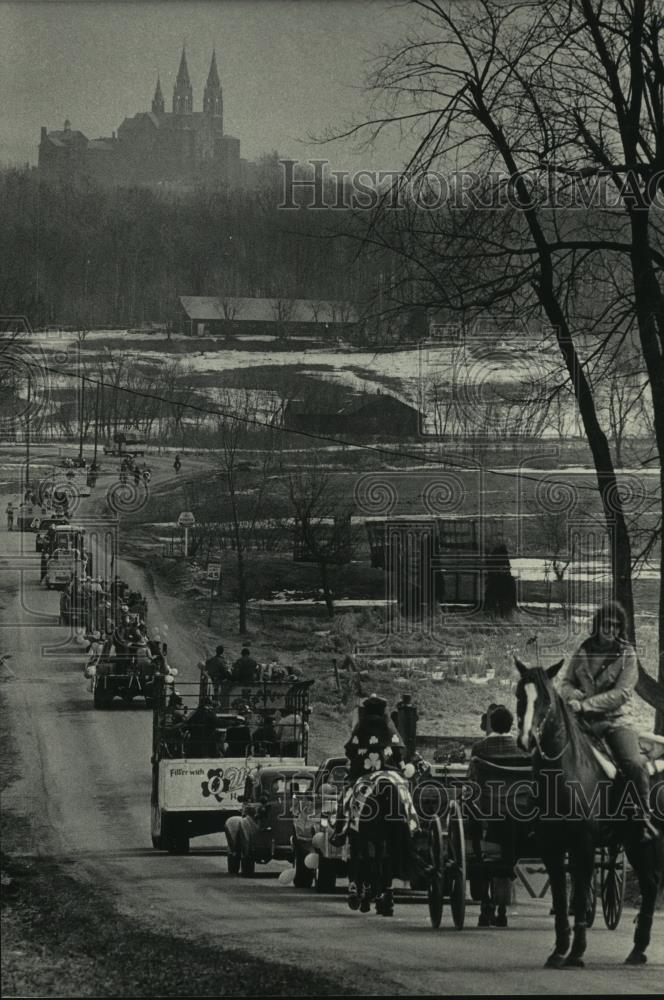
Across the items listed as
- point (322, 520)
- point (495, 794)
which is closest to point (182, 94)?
point (322, 520)

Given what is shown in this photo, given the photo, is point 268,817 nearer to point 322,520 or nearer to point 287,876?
point 287,876

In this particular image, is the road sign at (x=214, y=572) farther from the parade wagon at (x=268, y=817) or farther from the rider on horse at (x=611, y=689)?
the rider on horse at (x=611, y=689)

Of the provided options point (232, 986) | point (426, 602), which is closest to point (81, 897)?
point (232, 986)

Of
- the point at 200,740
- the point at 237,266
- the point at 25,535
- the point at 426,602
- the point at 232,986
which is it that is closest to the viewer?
the point at 232,986

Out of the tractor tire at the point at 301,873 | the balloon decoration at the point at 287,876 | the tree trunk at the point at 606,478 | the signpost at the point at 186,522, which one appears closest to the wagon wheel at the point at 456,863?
the tractor tire at the point at 301,873

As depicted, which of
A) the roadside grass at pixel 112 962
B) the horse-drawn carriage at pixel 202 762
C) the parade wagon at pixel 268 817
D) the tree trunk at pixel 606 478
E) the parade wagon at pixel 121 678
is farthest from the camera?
the parade wagon at pixel 121 678

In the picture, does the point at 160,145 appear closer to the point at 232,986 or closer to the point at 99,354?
the point at 99,354
